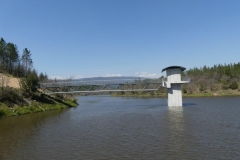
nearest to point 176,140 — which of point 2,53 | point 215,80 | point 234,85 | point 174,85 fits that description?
point 174,85

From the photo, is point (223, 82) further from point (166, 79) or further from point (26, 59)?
point (26, 59)

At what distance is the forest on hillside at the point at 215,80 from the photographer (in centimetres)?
11835

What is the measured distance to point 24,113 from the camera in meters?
44.5

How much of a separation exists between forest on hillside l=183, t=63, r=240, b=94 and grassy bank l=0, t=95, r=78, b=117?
3264 inches

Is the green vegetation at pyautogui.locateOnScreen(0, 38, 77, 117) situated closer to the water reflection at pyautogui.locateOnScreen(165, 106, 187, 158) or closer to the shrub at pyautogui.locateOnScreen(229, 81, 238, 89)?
the water reflection at pyautogui.locateOnScreen(165, 106, 187, 158)

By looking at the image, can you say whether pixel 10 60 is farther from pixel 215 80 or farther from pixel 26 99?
pixel 215 80

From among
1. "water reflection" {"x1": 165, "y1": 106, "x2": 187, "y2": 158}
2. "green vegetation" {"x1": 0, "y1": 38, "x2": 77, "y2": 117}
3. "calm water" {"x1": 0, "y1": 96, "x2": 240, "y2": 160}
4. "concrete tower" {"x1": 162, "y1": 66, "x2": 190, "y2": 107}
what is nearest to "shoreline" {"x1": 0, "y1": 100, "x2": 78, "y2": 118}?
"green vegetation" {"x1": 0, "y1": 38, "x2": 77, "y2": 117}

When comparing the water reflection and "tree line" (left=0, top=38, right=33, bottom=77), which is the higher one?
"tree line" (left=0, top=38, right=33, bottom=77)

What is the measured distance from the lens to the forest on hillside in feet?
388

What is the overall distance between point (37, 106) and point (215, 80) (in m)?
111

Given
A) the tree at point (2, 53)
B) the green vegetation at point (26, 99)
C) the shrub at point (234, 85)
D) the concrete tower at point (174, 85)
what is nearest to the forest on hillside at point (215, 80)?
the shrub at point (234, 85)

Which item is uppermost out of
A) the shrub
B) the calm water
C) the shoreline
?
the shrub

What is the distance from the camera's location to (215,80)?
420 ft

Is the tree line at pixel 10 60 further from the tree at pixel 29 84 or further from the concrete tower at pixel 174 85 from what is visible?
the concrete tower at pixel 174 85
